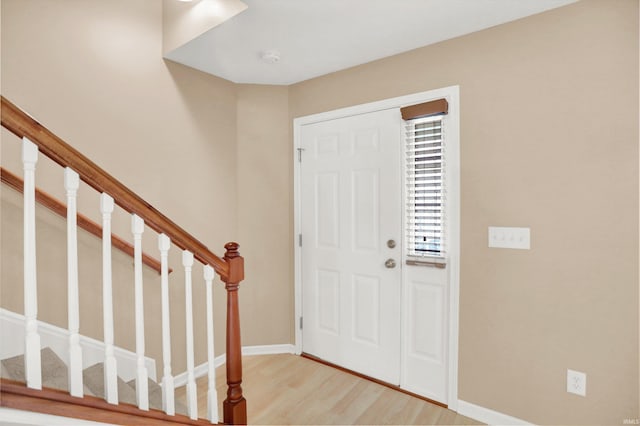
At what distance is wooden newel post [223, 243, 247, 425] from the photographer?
1.67 metres

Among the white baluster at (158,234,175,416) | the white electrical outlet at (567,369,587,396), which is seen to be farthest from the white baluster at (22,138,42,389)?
the white electrical outlet at (567,369,587,396)

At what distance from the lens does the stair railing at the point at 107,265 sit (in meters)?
1.05

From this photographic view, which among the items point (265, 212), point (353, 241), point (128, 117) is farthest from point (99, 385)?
point (353, 241)

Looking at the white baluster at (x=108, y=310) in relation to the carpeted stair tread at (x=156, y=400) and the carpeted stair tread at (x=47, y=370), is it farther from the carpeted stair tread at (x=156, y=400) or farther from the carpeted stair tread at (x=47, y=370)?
the carpeted stair tread at (x=156, y=400)

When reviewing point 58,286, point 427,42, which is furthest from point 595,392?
point 58,286

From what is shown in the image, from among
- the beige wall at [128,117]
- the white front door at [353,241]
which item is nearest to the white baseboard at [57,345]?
the beige wall at [128,117]

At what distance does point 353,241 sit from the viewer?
2.66 m

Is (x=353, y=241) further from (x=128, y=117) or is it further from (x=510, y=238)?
(x=128, y=117)

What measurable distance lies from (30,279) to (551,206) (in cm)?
236

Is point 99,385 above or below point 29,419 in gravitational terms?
below

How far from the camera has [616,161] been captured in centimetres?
168

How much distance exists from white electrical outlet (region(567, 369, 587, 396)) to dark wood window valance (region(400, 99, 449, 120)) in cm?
167

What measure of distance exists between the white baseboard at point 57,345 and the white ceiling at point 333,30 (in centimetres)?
188

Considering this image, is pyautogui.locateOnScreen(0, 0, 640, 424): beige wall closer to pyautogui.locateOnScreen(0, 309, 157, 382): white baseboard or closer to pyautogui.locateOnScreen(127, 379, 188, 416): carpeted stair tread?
pyautogui.locateOnScreen(0, 309, 157, 382): white baseboard
